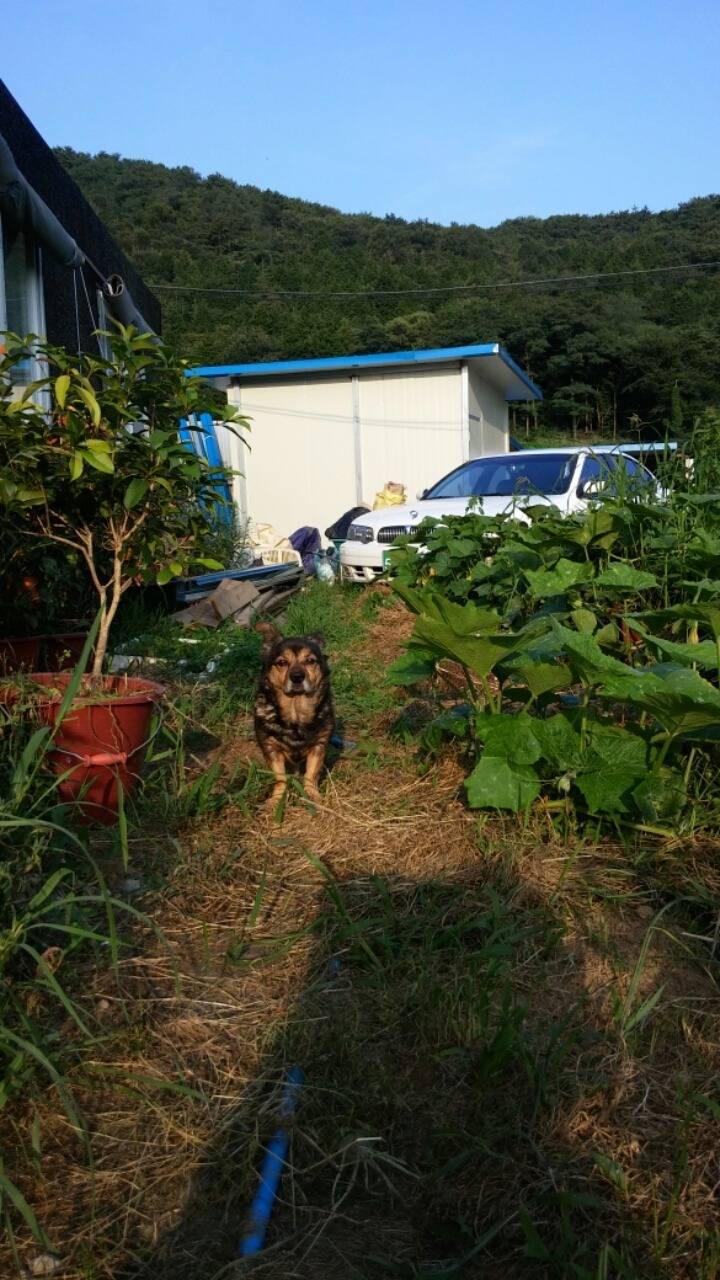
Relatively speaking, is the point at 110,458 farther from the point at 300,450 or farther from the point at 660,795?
the point at 300,450

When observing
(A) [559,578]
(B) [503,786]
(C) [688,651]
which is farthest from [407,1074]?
(A) [559,578]

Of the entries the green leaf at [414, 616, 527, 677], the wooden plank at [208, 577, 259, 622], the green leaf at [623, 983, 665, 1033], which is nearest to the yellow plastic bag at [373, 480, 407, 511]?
the wooden plank at [208, 577, 259, 622]

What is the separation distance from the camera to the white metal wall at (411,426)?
52.7ft

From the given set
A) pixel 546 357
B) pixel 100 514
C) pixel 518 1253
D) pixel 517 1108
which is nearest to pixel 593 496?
pixel 100 514

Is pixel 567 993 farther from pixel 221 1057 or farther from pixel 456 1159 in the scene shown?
pixel 221 1057

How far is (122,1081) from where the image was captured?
2.17m

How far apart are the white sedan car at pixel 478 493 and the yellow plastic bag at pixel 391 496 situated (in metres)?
4.15

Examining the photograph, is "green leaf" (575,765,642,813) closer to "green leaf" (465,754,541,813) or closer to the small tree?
"green leaf" (465,754,541,813)

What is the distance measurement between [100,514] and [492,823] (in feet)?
6.79

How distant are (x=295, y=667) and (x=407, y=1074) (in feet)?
6.97

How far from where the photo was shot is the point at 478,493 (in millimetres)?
9875

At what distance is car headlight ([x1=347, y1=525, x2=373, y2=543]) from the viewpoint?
10.3 meters

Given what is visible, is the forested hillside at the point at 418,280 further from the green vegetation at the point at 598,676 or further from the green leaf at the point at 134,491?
the green leaf at the point at 134,491

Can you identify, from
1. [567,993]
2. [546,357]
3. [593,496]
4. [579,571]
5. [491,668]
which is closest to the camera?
[567,993]
